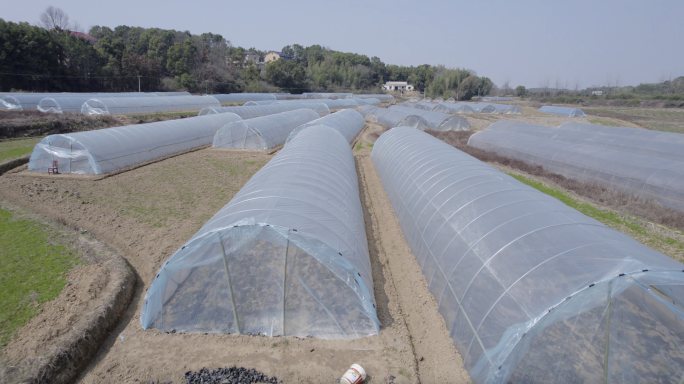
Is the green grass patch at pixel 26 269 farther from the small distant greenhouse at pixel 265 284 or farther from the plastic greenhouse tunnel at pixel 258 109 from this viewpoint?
the plastic greenhouse tunnel at pixel 258 109

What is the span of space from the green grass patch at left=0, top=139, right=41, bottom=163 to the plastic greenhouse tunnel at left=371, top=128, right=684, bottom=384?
23715 mm

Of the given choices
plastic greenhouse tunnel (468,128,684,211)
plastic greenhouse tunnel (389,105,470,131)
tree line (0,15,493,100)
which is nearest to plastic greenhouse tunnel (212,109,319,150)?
plastic greenhouse tunnel (468,128,684,211)

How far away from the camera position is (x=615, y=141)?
24.8 m

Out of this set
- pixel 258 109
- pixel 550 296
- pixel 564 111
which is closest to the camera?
pixel 550 296

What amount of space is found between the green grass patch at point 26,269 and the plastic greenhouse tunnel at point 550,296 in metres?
9.07

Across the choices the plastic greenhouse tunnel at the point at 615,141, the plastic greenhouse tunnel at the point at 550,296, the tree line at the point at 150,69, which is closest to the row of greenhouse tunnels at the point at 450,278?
the plastic greenhouse tunnel at the point at 550,296

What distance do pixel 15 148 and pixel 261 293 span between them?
76.4 feet

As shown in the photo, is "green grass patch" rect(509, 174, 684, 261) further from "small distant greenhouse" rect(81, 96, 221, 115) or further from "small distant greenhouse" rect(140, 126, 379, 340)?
"small distant greenhouse" rect(81, 96, 221, 115)

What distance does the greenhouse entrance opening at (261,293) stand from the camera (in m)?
7.05

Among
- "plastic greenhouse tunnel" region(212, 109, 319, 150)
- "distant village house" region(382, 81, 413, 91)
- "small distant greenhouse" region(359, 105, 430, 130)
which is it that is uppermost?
"distant village house" region(382, 81, 413, 91)

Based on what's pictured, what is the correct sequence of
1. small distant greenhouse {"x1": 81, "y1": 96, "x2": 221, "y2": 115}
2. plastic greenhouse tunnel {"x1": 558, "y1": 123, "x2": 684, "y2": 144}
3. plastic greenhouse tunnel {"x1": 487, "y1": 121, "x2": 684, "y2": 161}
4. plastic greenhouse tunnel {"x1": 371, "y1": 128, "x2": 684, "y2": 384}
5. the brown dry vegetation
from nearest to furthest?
plastic greenhouse tunnel {"x1": 371, "y1": 128, "x2": 684, "y2": 384} → the brown dry vegetation → plastic greenhouse tunnel {"x1": 487, "y1": 121, "x2": 684, "y2": 161} → plastic greenhouse tunnel {"x1": 558, "y1": 123, "x2": 684, "y2": 144} → small distant greenhouse {"x1": 81, "y1": 96, "x2": 221, "y2": 115}

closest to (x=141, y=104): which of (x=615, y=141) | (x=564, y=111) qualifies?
(x=615, y=141)

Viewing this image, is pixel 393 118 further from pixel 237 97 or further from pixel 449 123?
pixel 237 97

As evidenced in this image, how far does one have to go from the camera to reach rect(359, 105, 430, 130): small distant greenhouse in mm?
36219
